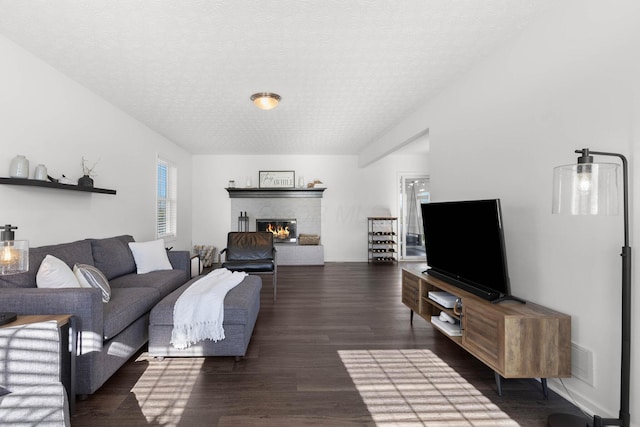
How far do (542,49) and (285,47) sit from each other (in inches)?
74.8

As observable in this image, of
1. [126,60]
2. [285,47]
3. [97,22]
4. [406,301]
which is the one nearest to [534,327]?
[406,301]

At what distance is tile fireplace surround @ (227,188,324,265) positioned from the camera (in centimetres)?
732

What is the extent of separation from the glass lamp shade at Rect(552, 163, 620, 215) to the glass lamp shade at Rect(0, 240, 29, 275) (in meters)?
3.11

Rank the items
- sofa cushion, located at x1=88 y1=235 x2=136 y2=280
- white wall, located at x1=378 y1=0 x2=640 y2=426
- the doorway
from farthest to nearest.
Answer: the doorway → sofa cushion, located at x1=88 y1=235 x2=136 y2=280 → white wall, located at x1=378 y1=0 x2=640 y2=426

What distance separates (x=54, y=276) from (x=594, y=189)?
346cm

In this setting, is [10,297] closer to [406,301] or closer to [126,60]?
[126,60]

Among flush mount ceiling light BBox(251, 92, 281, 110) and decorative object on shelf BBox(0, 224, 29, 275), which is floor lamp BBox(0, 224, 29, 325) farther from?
flush mount ceiling light BBox(251, 92, 281, 110)

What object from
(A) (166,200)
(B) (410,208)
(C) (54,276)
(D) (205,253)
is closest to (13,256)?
(C) (54,276)

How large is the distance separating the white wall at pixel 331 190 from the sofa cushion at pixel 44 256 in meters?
4.10

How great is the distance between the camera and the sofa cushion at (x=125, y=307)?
2.18m

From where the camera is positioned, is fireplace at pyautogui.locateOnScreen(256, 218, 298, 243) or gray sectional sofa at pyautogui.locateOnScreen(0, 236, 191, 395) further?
fireplace at pyautogui.locateOnScreen(256, 218, 298, 243)

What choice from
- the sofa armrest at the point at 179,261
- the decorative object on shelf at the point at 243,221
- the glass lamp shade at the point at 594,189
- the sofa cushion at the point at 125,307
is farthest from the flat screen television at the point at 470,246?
the decorative object on shelf at the point at 243,221

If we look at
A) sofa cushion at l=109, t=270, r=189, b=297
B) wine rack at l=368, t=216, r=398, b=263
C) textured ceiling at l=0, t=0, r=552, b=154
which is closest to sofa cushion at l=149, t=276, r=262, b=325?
sofa cushion at l=109, t=270, r=189, b=297

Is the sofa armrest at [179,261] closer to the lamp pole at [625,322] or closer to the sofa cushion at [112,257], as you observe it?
the sofa cushion at [112,257]
